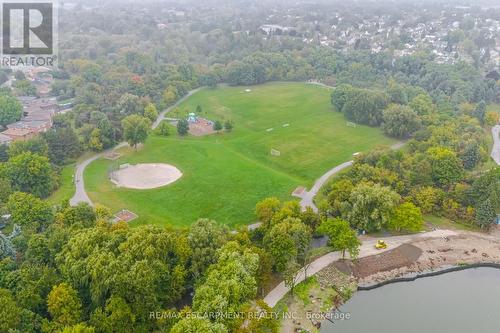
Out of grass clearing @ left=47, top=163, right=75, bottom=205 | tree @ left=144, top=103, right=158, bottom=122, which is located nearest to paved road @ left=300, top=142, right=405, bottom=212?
grass clearing @ left=47, top=163, right=75, bottom=205

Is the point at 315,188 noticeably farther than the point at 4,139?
No

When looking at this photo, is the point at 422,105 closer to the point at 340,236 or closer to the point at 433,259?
the point at 433,259

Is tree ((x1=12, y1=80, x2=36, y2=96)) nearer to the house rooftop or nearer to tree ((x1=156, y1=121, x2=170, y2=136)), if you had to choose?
the house rooftop

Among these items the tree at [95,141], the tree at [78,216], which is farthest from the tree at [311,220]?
the tree at [95,141]

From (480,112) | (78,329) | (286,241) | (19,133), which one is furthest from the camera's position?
(480,112)

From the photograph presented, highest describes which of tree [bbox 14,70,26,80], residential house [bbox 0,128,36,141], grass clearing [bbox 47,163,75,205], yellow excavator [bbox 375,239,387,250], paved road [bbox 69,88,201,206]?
yellow excavator [bbox 375,239,387,250]

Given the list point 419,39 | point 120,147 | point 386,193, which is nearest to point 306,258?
point 386,193

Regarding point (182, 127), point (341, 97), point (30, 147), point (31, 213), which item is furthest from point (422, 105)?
point (31, 213)

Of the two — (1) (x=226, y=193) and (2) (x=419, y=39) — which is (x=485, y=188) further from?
(2) (x=419, y=39)
